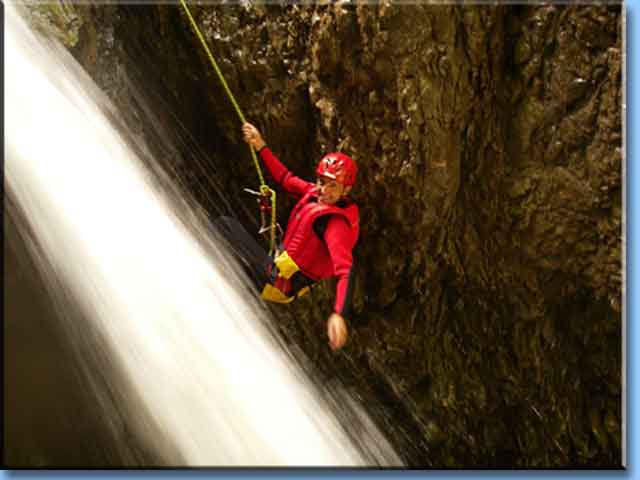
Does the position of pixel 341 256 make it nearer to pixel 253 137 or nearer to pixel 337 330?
pixel 337 330

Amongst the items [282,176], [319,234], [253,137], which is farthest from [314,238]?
[253,137]

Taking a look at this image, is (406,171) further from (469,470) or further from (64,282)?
(64,282)

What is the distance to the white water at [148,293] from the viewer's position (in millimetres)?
1359

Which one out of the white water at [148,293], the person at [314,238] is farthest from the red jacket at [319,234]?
the white water at [148,293]

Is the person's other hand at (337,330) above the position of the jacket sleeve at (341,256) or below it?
below

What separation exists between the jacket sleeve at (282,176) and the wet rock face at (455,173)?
28 millimetres

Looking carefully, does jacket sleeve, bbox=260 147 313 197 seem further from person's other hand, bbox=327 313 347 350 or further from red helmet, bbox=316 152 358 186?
person's other hand, bbox=327 313 347 350

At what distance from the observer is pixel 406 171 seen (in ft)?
4.36

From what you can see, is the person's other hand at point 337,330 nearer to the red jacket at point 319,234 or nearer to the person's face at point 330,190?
the red jacket at point 319,234

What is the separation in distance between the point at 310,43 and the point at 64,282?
765mm

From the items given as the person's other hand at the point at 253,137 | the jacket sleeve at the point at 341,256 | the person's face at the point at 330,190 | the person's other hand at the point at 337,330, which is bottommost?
the person's other hand at the point at 337,330

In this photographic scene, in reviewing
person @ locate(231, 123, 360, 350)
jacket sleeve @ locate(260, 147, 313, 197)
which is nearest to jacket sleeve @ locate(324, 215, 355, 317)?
person @ locate(231, 123, 360, 350)

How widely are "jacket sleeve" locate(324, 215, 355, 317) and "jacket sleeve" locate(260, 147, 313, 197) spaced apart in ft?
0.33

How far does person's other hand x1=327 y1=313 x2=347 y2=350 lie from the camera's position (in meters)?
1.33
